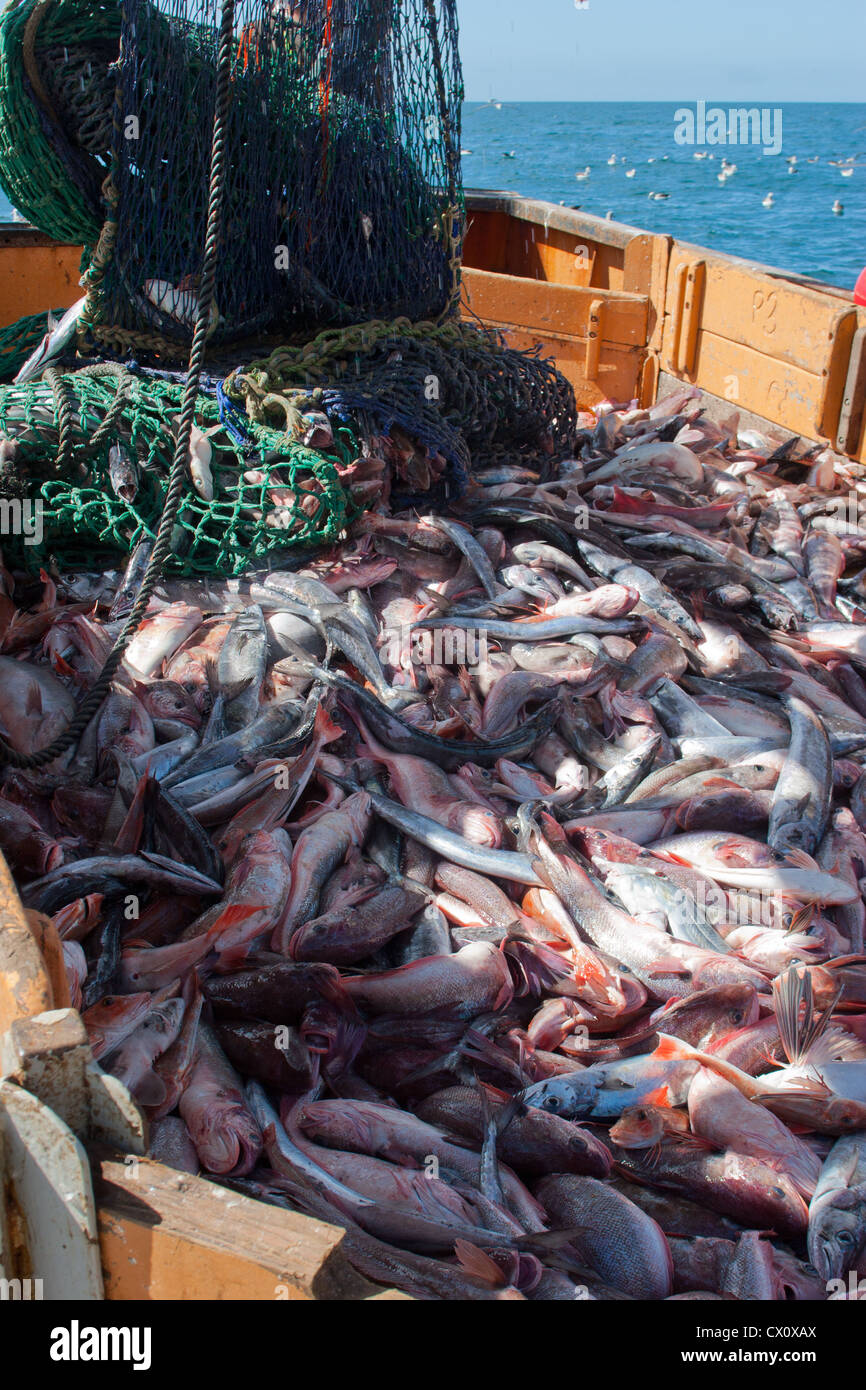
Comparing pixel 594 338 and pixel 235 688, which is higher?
pixel 594 338

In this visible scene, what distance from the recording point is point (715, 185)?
211ft

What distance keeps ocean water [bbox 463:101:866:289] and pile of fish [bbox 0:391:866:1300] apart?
58.7 feet

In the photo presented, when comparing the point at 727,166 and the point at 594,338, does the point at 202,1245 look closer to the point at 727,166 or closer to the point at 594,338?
the point at 594,338

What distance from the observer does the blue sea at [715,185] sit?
37375 mm

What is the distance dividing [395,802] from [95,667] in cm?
144

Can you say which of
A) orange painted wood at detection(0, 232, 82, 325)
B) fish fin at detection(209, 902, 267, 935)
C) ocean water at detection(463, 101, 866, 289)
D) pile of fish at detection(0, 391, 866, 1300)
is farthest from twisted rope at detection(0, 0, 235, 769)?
ocean water at detection(463, 101, 866, 289)

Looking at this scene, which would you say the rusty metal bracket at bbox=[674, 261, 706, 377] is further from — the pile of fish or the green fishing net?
the green fishing net

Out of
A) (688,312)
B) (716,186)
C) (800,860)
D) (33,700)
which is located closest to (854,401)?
(688,312)

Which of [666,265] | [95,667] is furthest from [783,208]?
[95,667]

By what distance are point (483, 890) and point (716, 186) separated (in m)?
71.5

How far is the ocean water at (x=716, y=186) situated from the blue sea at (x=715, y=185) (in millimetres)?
75

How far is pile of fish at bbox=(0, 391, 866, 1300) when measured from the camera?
8.02ft

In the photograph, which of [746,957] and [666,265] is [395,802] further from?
[666,265]
